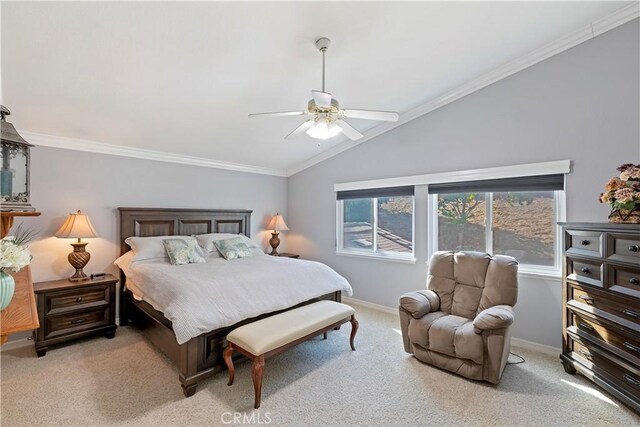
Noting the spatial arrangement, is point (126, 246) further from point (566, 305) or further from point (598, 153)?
point (598, 153)

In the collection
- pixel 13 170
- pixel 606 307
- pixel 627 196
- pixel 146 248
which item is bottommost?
pixel 606 307

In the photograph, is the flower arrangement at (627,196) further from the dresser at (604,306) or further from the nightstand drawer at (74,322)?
the nightstand drawer at (74,322)

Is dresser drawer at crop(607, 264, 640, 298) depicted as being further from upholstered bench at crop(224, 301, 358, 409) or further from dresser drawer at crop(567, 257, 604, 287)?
upholstered bench at crop(224, 301, 358, 409)

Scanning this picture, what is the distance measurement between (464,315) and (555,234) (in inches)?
52.6

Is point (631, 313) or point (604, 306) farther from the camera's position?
point (604, 306)

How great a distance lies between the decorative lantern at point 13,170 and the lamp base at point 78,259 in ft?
5.17

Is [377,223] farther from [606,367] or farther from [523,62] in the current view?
[606,367]

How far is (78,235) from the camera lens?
3.25 meters

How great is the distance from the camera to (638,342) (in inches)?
79.5

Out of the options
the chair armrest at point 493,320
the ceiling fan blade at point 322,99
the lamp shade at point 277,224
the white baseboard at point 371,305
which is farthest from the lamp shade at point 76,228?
the chair armrest at point 493,320

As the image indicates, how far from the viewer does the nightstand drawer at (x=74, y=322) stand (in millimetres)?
3025

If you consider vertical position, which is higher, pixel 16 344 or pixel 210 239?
pixel 210 239

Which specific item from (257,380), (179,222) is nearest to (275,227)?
(179,222)

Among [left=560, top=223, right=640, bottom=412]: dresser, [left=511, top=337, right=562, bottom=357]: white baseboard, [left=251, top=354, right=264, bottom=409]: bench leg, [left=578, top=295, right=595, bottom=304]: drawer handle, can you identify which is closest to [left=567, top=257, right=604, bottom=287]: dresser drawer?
[left=560, top=223, right=640, bottom=412]: dresser
